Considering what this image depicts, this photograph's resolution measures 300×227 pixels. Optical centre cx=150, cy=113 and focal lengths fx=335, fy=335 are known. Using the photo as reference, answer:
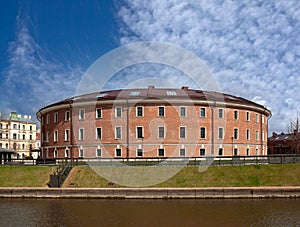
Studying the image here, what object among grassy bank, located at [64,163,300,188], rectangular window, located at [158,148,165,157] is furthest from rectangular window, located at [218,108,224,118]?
grassy bank, located at [64,163,300,188]

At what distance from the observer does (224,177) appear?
91.7ft

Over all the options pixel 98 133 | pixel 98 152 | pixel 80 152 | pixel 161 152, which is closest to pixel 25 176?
pixel 98 152

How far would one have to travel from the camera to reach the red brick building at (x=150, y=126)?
4275cm

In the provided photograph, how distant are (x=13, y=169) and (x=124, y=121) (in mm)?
15283

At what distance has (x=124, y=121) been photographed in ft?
141

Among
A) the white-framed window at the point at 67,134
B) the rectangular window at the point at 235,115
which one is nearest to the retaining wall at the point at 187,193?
the white-framed window at the point at 67,134

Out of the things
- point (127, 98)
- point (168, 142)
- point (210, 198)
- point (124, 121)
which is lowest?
point (210, 198)

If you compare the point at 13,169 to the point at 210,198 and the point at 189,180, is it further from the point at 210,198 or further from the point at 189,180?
the point at 210,198

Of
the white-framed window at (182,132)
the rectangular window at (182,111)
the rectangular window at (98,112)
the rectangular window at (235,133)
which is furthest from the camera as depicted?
the rectangular window at (235,133)

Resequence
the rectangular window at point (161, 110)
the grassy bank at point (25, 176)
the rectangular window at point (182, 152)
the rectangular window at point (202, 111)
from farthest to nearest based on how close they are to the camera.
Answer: the rectangular window at point (202, 111), the rectangular window at point (161, 110), the rectangular window at point (182, 152), the grassy bank at point (25, 176)

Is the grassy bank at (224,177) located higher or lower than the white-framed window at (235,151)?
lower

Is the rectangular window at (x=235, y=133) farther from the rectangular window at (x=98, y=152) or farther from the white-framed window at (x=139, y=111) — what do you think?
the rectangular window at (x=98, y=152)

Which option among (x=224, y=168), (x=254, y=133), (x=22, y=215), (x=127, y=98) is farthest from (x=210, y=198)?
(x=254, y=133)

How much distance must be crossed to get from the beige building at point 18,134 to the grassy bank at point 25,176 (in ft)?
207
